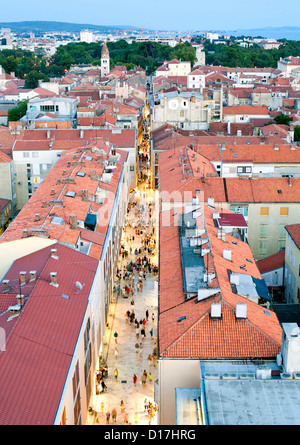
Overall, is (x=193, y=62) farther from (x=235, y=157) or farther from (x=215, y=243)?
(x=215, y=243)

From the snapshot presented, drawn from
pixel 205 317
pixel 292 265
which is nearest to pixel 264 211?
pixel 292 265

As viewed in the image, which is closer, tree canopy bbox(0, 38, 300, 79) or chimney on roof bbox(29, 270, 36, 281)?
chimney on roof bbox(29, 270, 36, 281)

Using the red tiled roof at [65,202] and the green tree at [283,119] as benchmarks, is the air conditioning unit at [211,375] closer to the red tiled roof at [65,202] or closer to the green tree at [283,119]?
the red tiled roof at [65,202]

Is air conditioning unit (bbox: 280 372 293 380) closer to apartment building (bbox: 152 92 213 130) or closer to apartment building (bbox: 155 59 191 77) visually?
apartment building (bbox: 152 92 213 130)

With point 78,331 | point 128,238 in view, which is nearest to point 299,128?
point 128,238

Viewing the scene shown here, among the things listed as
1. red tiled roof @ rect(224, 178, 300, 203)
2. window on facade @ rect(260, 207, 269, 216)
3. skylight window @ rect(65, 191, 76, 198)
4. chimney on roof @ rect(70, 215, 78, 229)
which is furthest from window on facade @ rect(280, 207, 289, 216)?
chimney on roof @ rect(70, 215, 78, 229)

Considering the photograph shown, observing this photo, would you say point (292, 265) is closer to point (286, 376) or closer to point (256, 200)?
point (256, 200)
